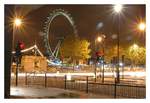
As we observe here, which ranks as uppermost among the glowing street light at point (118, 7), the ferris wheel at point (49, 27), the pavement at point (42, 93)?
the glowing street light at point (118, 7)

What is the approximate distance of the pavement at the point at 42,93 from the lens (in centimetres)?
1400

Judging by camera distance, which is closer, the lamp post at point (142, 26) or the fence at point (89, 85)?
the lamp post at point (142, 26)

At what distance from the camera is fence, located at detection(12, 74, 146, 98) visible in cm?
1409

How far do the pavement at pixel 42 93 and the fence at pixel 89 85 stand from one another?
9cm

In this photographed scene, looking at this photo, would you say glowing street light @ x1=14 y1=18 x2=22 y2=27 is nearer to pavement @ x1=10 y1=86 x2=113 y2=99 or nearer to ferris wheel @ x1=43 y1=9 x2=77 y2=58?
ferris wheel @ x1=43 y1=9 x2=77 y2=58

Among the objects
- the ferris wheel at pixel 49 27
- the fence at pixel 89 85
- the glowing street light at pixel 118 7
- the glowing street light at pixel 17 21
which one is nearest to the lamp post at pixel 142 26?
the glowing street light at pixel 118 7

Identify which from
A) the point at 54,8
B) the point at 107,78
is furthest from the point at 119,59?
the point at 54,8

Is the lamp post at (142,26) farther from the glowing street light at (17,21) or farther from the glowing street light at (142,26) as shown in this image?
the glowing street light at (17,21)

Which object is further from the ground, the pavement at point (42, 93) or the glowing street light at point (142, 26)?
the glowing street light at point (142, 26)

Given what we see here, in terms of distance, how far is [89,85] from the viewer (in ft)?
47.6

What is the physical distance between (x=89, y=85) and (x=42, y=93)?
806mm

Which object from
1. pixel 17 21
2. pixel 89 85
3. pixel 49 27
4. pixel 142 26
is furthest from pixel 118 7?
pixel 17 21

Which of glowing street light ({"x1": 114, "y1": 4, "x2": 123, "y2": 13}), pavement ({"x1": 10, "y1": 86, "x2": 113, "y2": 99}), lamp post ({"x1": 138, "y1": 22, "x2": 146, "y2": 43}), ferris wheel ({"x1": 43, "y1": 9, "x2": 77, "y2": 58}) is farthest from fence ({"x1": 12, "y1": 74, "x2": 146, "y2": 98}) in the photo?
glowing street light ({"x1": 114, "y1": 4, "x2": 123, "y2": 13})
